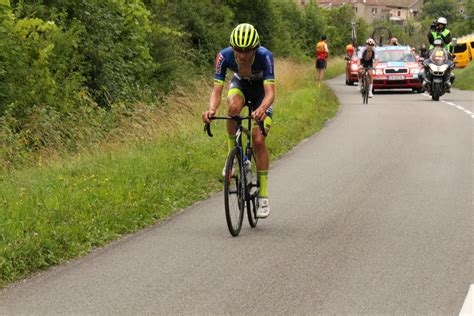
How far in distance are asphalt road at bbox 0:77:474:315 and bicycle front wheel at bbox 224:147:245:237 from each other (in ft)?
0.49

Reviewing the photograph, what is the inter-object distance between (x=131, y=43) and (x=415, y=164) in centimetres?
1260

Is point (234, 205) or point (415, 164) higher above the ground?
point (234, 205)

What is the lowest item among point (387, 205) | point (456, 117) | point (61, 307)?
point (456, 117)

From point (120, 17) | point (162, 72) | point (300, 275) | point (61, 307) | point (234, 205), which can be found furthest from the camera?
point (162, 72)

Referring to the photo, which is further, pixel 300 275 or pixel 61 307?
pixel 300 275

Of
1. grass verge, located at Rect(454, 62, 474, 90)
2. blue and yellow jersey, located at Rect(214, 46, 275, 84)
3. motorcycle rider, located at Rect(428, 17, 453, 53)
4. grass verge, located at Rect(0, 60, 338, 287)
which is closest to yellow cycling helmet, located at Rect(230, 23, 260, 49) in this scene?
blue and yellow jersey, located at Rect(214, 46, 275, 84)

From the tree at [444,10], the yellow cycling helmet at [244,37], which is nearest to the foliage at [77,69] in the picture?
the yellow cycling helmet at [244,37]

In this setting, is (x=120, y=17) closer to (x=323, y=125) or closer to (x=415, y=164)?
(x=323, y=125)

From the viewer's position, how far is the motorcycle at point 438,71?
2761 cm

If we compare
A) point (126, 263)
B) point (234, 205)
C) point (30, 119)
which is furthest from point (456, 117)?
point (126, 263)

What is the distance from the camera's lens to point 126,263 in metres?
7.99

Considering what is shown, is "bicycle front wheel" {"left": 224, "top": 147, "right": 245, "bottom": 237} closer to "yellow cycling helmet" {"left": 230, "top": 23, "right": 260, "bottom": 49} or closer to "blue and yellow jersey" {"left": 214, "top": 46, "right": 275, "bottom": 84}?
"blue and yellow jersey" {"left": 214, "top": 46, "right": 275, "bottom": 84}

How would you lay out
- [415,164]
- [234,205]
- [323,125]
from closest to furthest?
[234,205]
[415,164]
[323,125]

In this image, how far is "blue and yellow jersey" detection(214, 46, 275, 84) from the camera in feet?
30.8
